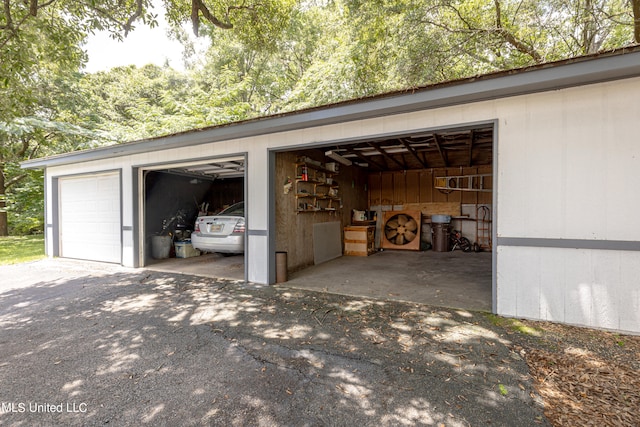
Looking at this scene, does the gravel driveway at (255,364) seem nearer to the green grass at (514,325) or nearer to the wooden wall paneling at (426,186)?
the green grass at (514,325)

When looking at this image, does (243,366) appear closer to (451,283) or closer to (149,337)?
(149,337)

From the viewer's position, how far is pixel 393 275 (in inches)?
211

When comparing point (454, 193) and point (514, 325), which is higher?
point (454, 193)

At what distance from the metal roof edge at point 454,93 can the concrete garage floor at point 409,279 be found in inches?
96.8

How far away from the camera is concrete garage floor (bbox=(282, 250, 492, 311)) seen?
13.1 feet

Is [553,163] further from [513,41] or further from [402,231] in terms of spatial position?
[513,41]

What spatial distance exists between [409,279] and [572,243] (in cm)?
247

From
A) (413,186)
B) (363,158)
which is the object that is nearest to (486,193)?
(413,186)

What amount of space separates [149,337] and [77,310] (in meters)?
1.55

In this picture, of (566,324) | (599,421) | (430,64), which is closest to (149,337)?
(599,421)

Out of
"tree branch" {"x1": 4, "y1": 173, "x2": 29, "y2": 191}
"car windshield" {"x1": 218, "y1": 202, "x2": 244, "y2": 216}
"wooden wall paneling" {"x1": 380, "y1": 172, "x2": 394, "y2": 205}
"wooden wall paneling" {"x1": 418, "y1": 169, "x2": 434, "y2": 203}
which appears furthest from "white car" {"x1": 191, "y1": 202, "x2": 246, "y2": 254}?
"tree branch" {"x1": 4, "y1": 173, "x2": 29, "y2": 191}

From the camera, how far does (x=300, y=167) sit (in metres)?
5.70

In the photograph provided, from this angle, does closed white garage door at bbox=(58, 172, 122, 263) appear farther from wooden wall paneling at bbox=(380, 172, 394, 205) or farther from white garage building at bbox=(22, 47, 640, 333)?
wooden wall paneling at bbox=(380, 172, 394, 205)

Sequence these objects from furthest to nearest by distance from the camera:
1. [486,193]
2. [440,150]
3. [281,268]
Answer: [486,193] → [440,150] → [281,268]
